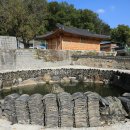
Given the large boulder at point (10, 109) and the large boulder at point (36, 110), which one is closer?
the large boulder at point (36, 110)

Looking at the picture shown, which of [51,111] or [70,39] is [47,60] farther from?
[51,111]

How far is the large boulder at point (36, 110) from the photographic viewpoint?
6.02 meters

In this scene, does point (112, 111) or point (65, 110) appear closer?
point (65, 110)

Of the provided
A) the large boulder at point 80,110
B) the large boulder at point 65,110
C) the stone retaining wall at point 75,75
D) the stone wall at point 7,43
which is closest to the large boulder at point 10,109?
the large boulder at point 65,110

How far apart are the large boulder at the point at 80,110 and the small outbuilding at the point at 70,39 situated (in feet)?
76.9

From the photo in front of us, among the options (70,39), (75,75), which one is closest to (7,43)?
(75,75)

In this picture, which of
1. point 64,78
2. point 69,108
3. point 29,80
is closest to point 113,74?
point 64,78

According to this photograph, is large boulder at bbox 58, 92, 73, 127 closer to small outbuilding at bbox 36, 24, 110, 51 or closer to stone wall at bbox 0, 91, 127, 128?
stone wall at bbox 0, 91, 127, 128

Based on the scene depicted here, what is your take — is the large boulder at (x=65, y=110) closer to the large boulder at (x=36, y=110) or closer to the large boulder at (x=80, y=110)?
the large boulder at (x=80, y=110)

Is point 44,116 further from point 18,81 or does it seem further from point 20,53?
point 20,53

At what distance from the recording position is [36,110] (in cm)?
603

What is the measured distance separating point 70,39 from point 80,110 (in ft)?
82.6

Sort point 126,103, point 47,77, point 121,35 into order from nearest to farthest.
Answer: point 126,103
point 47,77
point 121,35

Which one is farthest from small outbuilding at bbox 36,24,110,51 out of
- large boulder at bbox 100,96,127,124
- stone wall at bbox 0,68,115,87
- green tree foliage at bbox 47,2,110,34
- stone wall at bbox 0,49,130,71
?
large boulder at bbox 100,96,127,124
